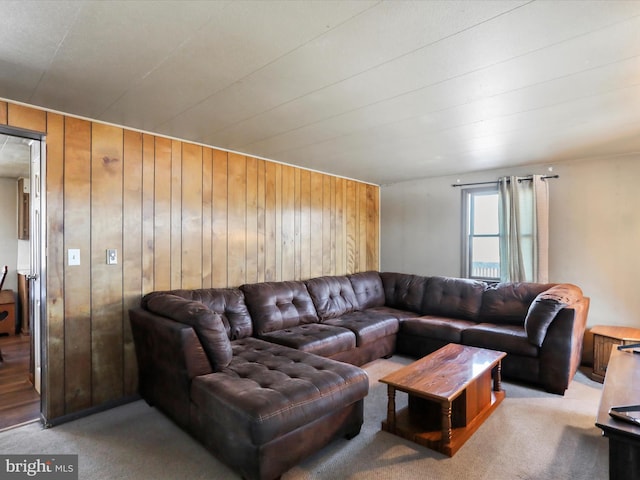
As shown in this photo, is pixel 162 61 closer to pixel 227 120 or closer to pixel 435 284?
pixel 227 120

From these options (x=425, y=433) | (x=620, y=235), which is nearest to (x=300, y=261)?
(x=425, y=433)

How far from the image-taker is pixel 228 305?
126 inches

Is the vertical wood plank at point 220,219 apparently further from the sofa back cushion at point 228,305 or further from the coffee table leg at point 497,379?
the coffee table leg at point 497,379

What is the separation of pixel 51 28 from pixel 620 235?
4.97 metres

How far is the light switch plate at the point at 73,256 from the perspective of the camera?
255 centimetres

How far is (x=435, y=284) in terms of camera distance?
4.54 m

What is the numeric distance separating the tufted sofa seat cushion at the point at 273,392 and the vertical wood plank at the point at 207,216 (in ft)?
3.57

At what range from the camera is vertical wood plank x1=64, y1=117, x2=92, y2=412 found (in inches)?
100

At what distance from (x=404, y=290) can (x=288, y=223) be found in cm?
188

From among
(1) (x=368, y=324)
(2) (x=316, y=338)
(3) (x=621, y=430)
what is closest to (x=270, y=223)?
(2) (x=316, y=338)

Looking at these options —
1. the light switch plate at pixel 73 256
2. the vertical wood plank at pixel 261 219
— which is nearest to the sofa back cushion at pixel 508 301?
the vertical wood plank at pixel 261 219

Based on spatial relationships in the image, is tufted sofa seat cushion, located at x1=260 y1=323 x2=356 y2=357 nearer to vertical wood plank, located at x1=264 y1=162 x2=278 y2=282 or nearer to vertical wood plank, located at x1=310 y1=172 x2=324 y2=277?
vertical wood plank, located at x1=264 y1=162 x2=278 y2=282

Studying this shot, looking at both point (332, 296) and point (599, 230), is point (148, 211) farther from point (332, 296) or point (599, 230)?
point (599, 230)

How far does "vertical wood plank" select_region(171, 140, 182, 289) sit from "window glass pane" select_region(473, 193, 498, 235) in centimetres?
379
